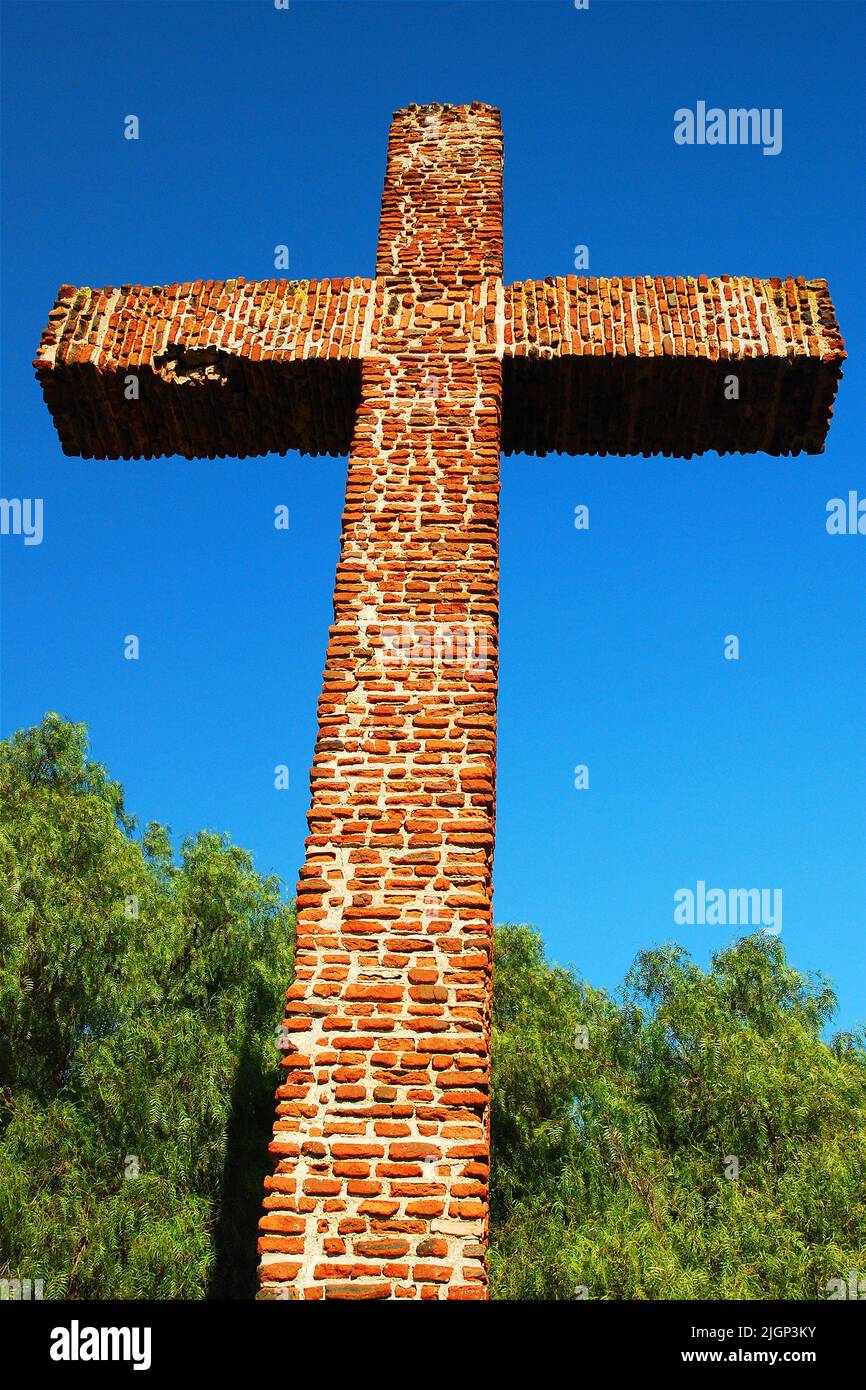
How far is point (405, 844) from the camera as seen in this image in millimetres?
5141

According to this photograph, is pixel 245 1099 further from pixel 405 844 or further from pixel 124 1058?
pixel 405 844

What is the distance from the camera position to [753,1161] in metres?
12.5

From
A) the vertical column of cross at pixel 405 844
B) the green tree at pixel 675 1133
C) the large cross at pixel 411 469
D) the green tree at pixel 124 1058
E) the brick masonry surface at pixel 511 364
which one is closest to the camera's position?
the vertical column of cross at pixel 405 844

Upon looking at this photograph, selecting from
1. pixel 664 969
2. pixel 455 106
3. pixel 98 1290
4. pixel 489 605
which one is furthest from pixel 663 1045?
pixel 455 106

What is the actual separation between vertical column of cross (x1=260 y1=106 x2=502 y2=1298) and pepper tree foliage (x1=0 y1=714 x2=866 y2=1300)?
6.92m

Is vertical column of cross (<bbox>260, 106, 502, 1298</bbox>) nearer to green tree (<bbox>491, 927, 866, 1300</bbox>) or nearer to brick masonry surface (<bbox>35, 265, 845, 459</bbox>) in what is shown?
brick masonry surface (<bbox>35, 265, 845, 459</bbox>)

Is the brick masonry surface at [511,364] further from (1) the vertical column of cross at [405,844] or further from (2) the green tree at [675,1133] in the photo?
(2) the green tree at [675,1133]

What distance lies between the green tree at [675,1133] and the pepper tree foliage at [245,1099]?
3 cm

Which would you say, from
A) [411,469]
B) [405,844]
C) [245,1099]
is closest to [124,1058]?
[245,1099]

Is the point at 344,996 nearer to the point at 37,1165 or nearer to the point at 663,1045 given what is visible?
the point at 37,1165

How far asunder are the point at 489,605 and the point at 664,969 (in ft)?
36.9

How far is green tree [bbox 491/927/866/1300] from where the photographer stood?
10.8 meters

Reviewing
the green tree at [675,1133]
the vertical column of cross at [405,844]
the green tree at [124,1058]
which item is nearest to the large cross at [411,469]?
the vertical column of cross at [405,844]

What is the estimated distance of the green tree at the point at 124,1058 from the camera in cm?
1034
